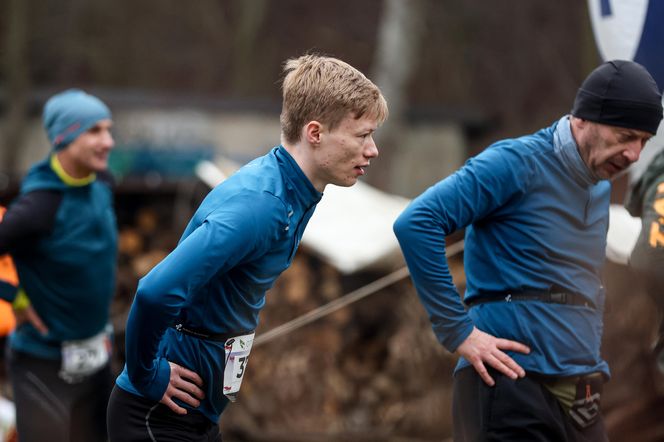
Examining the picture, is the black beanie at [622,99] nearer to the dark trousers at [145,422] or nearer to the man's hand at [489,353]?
the man's hand at [489,353]

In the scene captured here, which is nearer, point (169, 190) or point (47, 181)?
point (47, 181)

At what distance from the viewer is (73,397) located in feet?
16.2

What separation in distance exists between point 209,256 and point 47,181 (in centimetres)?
226

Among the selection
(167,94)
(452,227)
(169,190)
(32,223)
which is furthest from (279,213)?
(167,94)

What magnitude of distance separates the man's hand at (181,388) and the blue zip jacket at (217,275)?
0.09 feet

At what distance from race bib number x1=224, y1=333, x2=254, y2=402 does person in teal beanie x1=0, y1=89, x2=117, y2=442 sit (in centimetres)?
177

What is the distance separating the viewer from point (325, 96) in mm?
3066

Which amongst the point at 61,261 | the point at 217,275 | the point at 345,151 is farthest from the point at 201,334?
the point at 61,261

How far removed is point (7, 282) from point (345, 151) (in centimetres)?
233

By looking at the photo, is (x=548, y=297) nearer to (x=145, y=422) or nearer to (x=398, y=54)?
(x=145, y=422)

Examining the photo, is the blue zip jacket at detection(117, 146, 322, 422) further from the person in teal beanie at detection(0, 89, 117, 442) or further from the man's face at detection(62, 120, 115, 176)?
the man's face at detection(62, 120, 115, 176)

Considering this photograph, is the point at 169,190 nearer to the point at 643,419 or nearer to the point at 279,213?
the point at 643,419

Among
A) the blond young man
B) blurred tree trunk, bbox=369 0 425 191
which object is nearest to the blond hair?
the blond young man

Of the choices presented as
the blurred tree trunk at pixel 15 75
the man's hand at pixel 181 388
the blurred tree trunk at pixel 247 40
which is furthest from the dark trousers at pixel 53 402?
the blurred tree trunk at pixel 247 40
